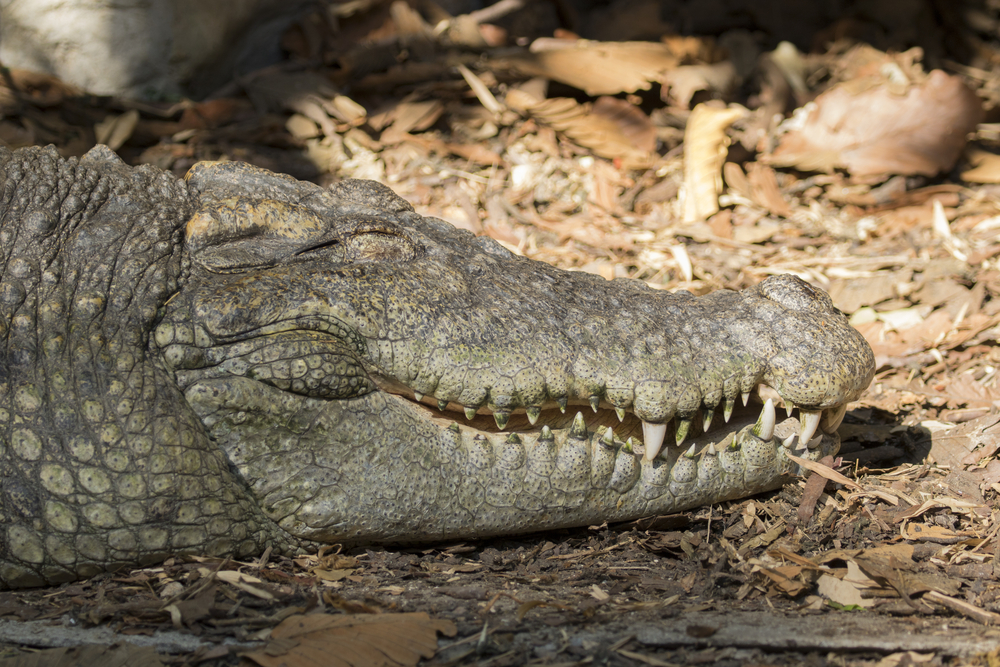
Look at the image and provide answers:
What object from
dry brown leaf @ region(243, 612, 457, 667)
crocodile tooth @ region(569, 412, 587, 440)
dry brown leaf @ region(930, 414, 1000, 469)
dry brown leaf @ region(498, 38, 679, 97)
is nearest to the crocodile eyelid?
crocodile tooth @ region(569, 412, 587, 440)

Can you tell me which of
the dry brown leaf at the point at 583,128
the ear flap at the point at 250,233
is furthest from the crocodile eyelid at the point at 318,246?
the dry brown leaf at the point at 583,128

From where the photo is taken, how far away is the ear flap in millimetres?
2391

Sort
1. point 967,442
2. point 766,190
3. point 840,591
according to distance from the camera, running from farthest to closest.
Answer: point 766,190 → point 967,442 → point 840,591

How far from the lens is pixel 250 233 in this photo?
248 centimetres

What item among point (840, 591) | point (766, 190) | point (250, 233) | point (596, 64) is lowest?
point (840, 591)

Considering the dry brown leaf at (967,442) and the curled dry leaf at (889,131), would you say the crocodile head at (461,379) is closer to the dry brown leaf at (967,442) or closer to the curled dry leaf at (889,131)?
the dry brown leaf at (967,442)

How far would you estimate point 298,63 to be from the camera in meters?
5.43

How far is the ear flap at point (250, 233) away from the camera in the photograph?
2.39m

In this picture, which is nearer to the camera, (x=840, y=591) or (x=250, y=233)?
(x=840, y=591)

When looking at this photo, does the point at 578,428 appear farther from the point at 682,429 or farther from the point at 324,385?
the point at 324,385

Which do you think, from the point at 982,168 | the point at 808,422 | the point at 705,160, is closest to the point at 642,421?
the point at 808,422

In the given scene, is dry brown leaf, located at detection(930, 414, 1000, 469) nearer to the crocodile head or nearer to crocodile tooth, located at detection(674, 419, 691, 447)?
the crocodile head

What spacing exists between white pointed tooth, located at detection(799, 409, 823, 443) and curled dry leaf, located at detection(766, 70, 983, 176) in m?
3.53

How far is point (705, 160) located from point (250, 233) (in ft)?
11.9
